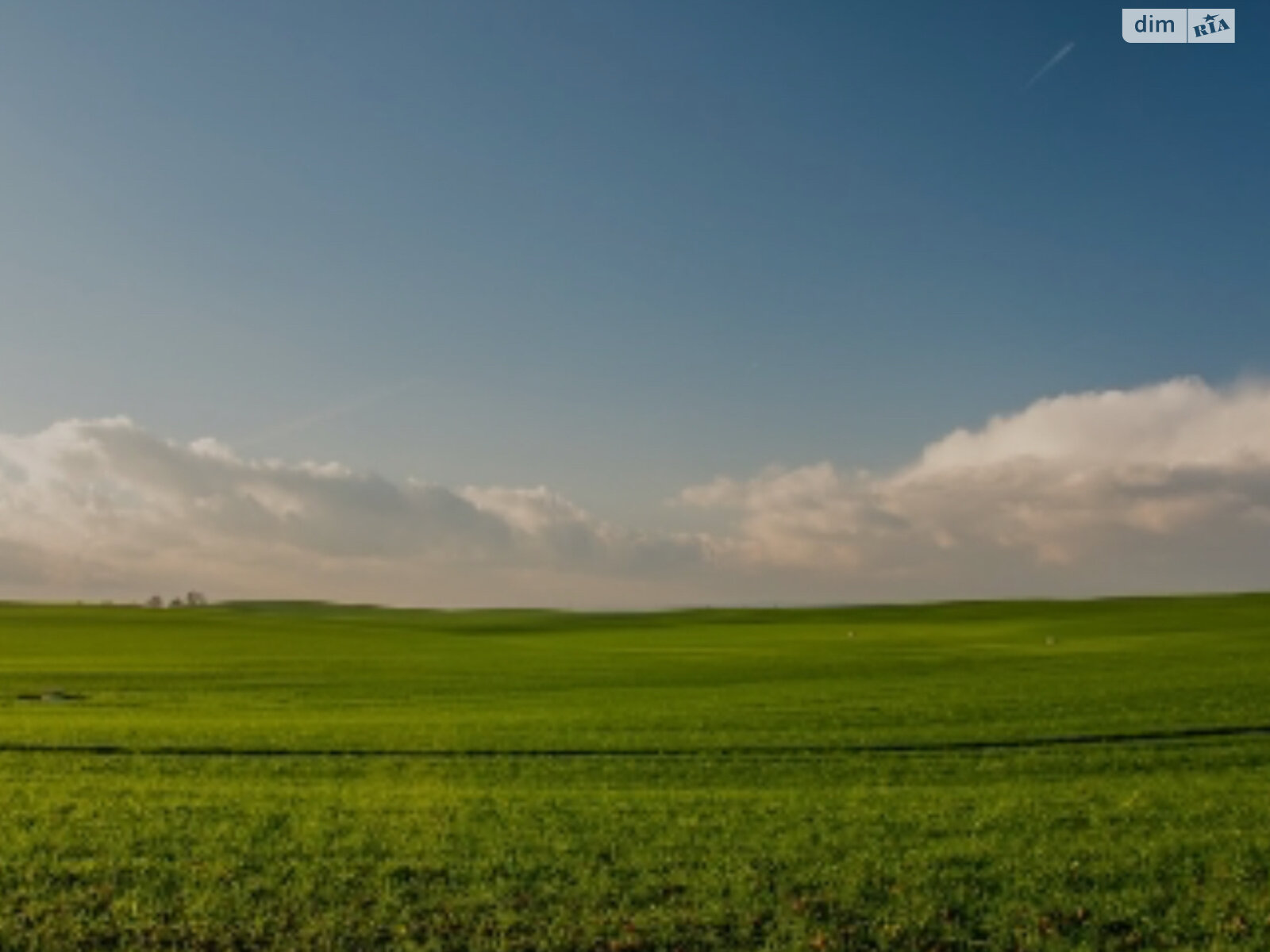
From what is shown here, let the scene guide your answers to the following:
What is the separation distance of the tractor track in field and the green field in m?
0.13

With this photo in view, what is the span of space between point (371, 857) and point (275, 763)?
930cm

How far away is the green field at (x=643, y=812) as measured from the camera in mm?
13242

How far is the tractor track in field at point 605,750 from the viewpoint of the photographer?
25.1 meters

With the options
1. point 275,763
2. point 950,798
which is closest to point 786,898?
point 950,798

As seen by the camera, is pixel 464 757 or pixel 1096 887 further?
pixel 464 757

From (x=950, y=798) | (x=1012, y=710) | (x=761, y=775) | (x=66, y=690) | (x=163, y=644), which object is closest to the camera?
(x=950, y=798)

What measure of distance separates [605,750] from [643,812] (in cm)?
699

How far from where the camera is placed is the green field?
1324 cm

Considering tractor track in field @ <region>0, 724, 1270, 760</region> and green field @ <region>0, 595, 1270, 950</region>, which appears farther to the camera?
tractor track in field @ <region>0, 724, 1270, 760</region>

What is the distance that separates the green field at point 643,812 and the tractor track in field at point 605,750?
128 mm

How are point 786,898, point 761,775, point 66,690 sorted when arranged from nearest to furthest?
point 786,898 → point 761,775 → point 66,690

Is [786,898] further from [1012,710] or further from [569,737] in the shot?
[1012,710]

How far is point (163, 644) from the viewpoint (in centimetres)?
7650

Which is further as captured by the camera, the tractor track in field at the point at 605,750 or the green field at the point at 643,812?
the tractor track in field at the point at 605,750
